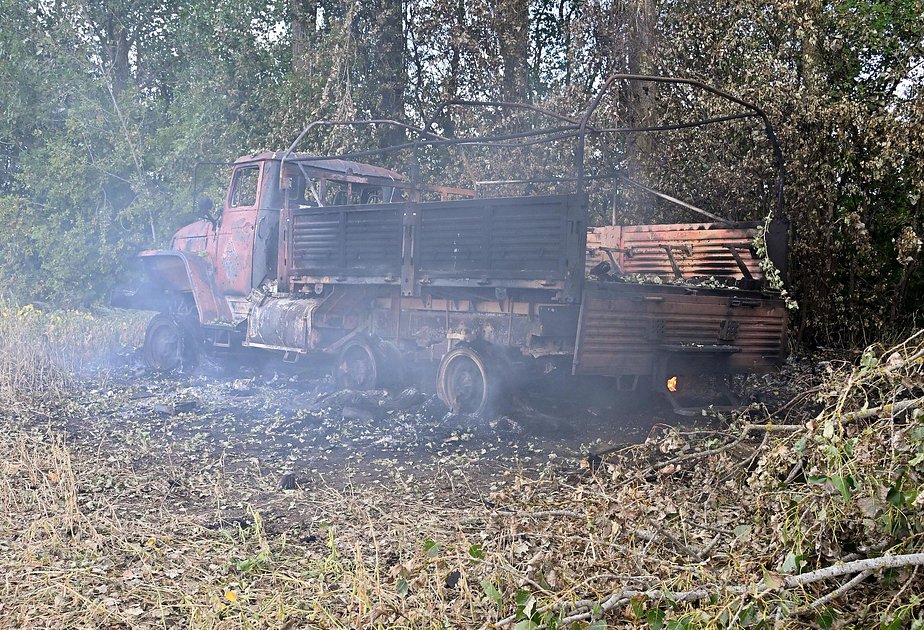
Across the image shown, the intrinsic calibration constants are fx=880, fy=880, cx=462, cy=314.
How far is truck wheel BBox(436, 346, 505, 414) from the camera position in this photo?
322 inches

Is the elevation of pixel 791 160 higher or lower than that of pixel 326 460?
higher

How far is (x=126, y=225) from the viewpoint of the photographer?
66.0 ft

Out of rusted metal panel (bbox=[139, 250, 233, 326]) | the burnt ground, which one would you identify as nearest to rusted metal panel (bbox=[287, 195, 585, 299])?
the burnt ground

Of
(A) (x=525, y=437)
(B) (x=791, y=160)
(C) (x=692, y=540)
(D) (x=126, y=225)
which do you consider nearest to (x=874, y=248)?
(B) (x=791, y=160)

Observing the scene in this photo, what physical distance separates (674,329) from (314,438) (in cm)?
332

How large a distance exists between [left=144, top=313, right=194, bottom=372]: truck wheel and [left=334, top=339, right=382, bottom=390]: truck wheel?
294 cm

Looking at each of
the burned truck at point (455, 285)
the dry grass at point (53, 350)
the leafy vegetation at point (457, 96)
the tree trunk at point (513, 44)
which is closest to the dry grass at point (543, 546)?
the burned truck at point (455, 285)

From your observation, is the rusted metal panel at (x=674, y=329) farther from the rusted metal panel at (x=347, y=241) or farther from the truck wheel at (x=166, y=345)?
the truck wheel at (x=166, y=345)

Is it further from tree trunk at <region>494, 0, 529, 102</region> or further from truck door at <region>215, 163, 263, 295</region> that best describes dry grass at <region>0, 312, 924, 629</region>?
tree trunk at <region>494, 0, 529, 102</region>

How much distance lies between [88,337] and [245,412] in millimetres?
4636

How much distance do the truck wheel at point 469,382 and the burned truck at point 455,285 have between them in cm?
1

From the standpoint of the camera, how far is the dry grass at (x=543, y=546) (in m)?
2.89

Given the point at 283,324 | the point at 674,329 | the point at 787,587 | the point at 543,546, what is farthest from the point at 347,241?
the point at 787,587

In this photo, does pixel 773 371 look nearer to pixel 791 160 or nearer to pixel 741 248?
pixel 741 248
